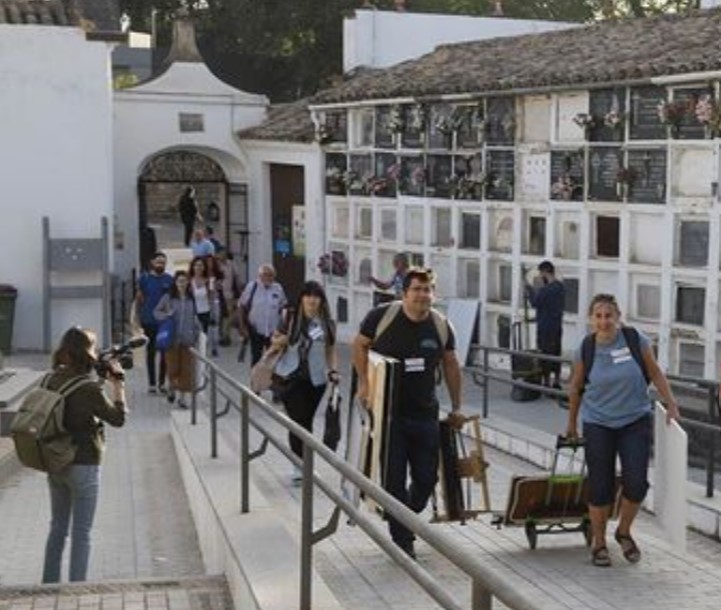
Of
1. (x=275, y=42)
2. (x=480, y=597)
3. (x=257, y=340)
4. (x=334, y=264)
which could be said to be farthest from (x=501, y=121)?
(x=275, y=42)

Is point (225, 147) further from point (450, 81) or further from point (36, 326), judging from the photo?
point (450, 81)

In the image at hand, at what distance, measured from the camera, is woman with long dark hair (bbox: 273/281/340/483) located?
805 cm

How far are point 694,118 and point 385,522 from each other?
724cm

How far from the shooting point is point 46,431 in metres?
5.91

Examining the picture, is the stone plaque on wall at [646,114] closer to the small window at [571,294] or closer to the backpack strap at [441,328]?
the small window at [571,294]

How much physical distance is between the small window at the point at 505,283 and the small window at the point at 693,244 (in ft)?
9.60

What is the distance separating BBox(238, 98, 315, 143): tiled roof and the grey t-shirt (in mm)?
12468

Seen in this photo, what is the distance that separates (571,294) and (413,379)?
689 centimetres

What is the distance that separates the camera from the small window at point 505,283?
13859 millimetres

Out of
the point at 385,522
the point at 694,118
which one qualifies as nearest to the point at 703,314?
the point at 694,118

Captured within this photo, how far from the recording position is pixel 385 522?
4.52 metres

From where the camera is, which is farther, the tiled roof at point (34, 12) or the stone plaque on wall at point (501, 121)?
the tiled roof at point (34, 12)

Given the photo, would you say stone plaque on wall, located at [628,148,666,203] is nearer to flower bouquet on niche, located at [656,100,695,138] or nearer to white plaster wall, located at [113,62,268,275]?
flower bouquet on niche, located at [656,100,695,138]

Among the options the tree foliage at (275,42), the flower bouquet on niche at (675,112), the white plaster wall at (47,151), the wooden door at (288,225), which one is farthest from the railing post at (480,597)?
the tree foliage at (275,42)
